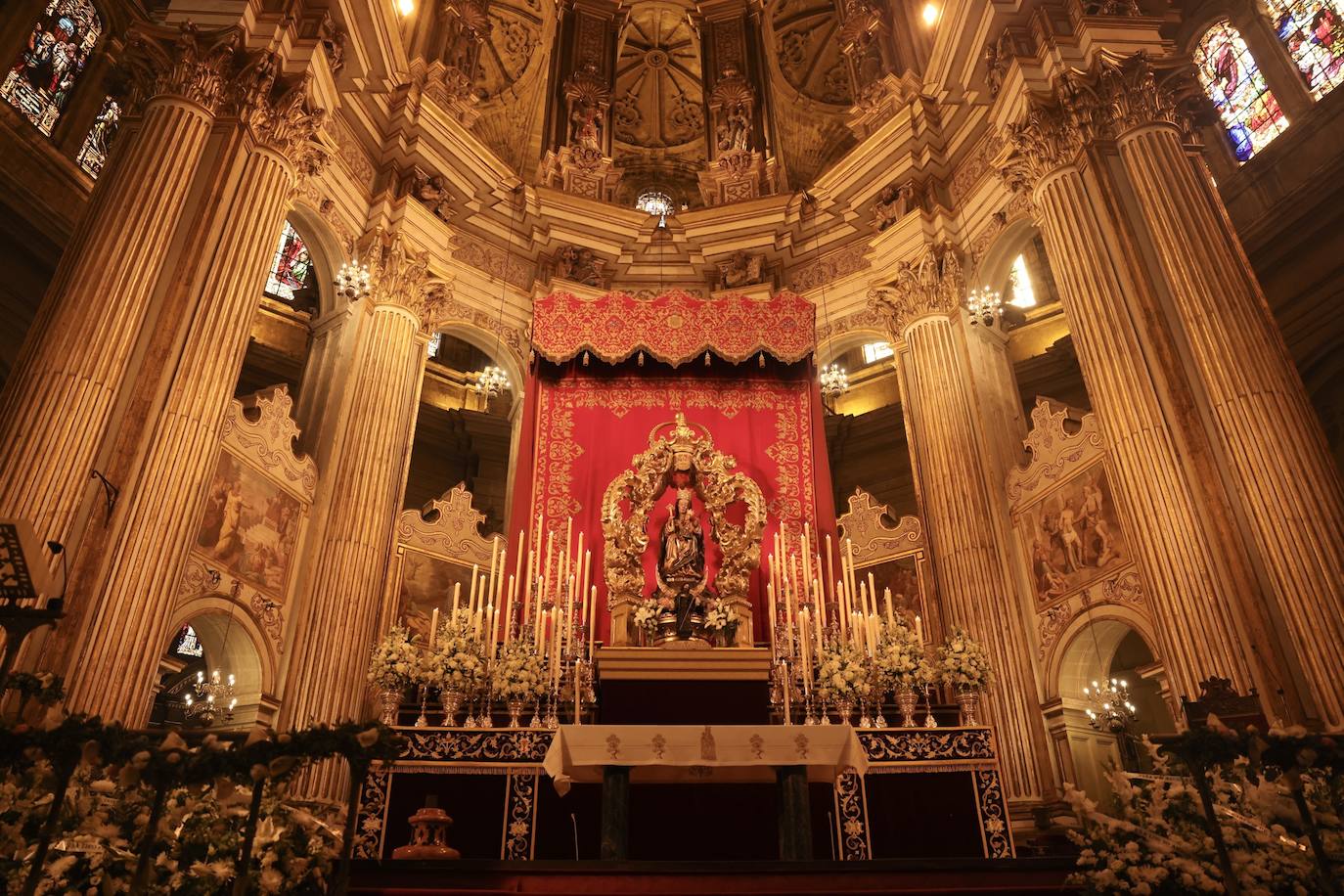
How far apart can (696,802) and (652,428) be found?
5808 mm

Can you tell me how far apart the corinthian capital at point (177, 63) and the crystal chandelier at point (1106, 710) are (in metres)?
12.0

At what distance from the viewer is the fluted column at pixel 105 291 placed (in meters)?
7.79

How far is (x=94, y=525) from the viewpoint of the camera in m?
8.08

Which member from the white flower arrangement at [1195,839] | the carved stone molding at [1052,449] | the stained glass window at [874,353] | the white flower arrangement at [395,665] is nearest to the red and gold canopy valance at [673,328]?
the carved stone molding at [1052,449]

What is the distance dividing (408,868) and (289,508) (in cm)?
720

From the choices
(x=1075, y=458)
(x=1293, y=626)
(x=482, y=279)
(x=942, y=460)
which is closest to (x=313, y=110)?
(x=482, y=279)

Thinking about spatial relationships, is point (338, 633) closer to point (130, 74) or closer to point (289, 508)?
point (289, 508)

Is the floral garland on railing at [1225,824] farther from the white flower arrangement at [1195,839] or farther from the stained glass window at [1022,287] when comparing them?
the stained glass window at [1022,287]

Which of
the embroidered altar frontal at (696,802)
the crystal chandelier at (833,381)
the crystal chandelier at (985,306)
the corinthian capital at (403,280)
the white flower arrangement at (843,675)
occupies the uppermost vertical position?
the crystal chandelier at (833,381)

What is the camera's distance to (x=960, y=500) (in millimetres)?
12477

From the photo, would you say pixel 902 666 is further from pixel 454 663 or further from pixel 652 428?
pixel 652 428

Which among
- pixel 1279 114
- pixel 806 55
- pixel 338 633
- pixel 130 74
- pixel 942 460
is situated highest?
pixel 806 55

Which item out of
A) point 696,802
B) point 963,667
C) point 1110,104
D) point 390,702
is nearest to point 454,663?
point 390,702

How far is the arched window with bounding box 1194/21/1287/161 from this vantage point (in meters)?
15.2
